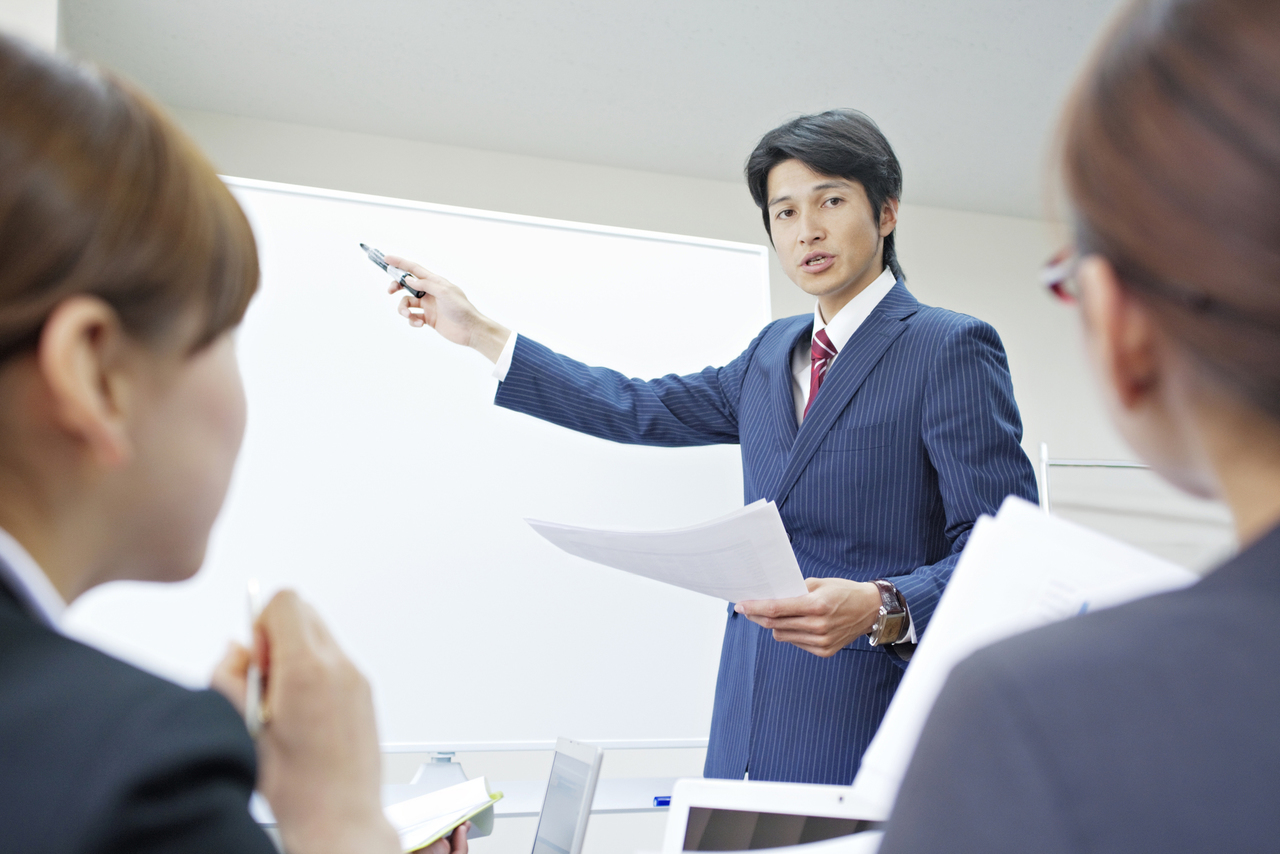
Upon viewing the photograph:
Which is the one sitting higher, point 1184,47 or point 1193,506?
point 1193,506

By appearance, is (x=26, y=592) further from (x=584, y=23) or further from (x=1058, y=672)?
Answer: (x=584, y=23)

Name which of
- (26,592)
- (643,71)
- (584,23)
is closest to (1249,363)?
(26,592)

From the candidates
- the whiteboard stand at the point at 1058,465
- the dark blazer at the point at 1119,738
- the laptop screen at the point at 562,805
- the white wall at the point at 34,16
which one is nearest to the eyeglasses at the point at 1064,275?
the dark blazer at the point at 1119,738

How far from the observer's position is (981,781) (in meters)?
0.31

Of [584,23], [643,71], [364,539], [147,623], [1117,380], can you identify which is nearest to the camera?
[1117,380]

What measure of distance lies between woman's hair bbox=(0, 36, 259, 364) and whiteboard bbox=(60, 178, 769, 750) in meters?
1.57

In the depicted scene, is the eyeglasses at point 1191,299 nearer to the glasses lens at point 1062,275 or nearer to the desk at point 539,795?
the glasses lens at point 1062,275

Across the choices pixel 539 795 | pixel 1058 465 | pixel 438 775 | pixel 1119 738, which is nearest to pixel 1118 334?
pixel 1119 738

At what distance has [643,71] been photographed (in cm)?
310

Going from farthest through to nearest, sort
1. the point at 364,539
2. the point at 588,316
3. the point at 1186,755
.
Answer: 1. the point at 588,316
2. the point at 364,539
3. the point at 1186,755

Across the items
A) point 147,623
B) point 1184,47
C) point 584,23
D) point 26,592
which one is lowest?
point 147,623

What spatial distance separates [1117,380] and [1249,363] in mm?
76

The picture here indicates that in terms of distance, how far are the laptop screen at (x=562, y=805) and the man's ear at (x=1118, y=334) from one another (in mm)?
863

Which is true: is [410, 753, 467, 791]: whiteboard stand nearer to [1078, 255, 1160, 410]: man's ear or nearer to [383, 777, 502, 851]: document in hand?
[383, 777, 502, 851]: document in hand
